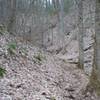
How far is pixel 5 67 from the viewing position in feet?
30.8

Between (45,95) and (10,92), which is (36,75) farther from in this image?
(10,92)

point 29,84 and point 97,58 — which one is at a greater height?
point 97,58

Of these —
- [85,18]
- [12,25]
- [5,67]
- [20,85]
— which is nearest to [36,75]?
[5,67]

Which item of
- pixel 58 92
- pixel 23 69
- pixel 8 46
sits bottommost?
pixel 58 92

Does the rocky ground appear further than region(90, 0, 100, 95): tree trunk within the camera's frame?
No

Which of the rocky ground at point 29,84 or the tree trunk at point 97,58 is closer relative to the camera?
the rocky ground at point 29,84

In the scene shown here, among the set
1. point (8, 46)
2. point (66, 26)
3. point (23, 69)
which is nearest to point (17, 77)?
point (23, 69)

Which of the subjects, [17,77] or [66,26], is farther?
[66,26]

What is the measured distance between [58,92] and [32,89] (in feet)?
3.42

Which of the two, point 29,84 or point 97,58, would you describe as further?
point 29,84

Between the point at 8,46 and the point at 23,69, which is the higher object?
the point at 8,46

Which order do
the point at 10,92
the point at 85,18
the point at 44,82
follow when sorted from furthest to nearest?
the point at 85,18
the point at 44,82
the point at 10,92

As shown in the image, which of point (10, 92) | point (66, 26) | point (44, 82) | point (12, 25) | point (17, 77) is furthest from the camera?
point (66, 26)

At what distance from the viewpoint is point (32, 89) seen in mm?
8391
